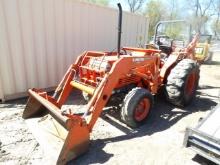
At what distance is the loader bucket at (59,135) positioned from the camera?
3.00 meters

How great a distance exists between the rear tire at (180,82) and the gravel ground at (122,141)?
1.02 ft

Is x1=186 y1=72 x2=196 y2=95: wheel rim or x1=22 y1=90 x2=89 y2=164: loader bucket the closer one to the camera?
x1=22 y1=90 x2=89 y2=164: loader bucket

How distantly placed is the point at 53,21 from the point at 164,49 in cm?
318

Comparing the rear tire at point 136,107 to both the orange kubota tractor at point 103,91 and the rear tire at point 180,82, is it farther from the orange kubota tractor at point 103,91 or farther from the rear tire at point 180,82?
the rear tire at point 180,82

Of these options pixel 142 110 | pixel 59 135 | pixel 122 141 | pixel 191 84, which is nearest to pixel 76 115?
pixel 59 135

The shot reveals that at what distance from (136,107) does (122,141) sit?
2.22 feet

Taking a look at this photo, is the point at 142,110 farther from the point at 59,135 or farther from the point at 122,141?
the point at 59,135

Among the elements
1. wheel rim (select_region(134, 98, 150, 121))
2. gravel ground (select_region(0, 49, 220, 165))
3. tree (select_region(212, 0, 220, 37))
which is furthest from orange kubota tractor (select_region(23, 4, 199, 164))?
tree (select_region(212, 0, 220, 37))

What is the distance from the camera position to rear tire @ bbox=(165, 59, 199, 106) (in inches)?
189

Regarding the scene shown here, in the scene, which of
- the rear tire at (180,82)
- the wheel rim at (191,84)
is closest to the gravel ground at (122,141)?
the rear tire at (180,82)

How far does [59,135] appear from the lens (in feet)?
11.1

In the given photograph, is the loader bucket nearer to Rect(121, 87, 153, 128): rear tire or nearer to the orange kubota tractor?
the orange kubota tractor

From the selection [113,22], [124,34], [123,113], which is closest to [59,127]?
[123,113]

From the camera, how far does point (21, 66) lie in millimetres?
5590
